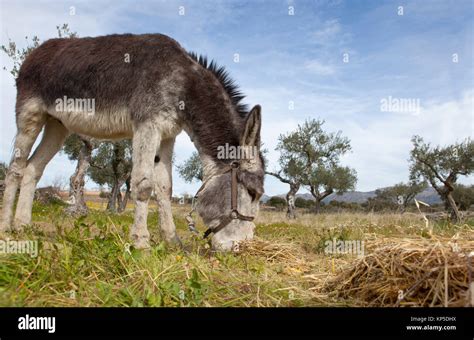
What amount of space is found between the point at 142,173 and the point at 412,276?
14.5 ft

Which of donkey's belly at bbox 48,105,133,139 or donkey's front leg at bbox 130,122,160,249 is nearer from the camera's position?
donkey's front leg at bbox 130,122,160,249

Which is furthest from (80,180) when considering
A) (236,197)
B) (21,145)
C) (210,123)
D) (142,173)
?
(236,197)

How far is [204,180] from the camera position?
21.1 feet

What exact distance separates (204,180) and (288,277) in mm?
2224

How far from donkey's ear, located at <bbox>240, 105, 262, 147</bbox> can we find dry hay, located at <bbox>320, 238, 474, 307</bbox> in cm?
252

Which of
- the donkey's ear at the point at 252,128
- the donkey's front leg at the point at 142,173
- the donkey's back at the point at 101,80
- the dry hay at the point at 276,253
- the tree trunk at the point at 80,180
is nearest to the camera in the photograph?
the donkey's ear at the point at 252,128

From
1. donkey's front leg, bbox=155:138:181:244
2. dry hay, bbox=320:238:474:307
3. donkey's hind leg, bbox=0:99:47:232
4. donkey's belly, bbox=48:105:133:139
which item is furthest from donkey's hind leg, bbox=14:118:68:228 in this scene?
dry hay, bbox=320:238:474:307

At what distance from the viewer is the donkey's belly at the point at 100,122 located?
22.6 ft

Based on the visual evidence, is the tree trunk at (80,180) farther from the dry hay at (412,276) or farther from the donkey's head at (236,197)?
the dry hay at (412,276)

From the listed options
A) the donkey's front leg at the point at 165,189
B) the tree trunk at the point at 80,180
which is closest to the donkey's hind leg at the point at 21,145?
the donkey's front leg at the point at 165,189

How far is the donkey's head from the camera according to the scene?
234 inches

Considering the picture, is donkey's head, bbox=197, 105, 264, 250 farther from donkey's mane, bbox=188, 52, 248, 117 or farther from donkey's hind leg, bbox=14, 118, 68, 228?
donkey's hind leg, bbox=14, 118, 68, 228

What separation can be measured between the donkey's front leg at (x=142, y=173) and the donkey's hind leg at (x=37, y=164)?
3228 millimetres
